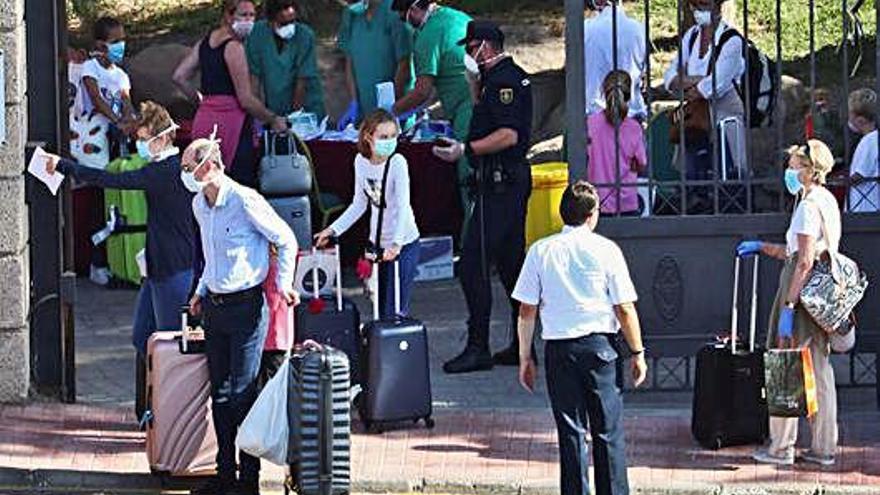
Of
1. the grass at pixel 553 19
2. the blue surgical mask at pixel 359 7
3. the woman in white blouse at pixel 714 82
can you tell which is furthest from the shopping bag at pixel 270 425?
the grass at pixel 553 19

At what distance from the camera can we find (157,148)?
11930mm

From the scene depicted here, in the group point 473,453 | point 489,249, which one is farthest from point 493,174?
point 473,453

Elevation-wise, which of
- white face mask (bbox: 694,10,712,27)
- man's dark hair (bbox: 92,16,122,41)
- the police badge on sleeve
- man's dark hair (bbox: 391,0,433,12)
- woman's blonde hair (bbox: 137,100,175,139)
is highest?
Answer: man's dark hair (bbox: 391,0,433,12)

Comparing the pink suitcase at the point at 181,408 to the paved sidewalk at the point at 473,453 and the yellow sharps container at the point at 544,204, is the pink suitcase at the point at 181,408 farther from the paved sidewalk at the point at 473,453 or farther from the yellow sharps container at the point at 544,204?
the yellow sharps container at the point at 544,204

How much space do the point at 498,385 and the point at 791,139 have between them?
16.6 feet

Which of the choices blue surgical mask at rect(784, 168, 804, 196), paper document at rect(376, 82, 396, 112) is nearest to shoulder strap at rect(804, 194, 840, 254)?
blue surgical mask at rect(784, 168, 804, 196)

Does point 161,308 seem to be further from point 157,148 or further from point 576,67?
point 576,67

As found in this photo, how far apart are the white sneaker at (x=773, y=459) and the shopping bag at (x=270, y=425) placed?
8.61ft

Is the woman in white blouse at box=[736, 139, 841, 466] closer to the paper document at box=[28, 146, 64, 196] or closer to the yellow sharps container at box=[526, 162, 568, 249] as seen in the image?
the paper document at box=[28, 146, 64, 196]

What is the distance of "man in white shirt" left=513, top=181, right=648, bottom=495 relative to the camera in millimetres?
10242

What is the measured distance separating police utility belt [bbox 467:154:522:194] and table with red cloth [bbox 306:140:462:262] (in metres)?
3.13

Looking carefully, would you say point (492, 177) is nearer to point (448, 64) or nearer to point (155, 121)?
point (155, 121)

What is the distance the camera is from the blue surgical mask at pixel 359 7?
1730 centimetres

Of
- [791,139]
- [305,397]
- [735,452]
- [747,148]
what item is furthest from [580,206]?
[791,139]
